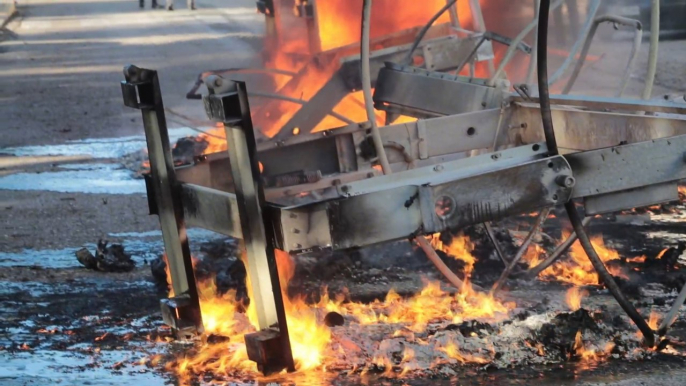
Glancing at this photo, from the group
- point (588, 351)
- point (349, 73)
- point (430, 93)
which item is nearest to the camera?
point (588, 351)

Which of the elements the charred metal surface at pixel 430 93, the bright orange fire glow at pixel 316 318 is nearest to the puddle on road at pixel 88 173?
the charred metal surface at pixel 430 93

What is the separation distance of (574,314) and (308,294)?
1567mm

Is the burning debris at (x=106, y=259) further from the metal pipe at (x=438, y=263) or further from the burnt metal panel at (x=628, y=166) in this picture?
the burnt metal panel at (x=628, y=166)

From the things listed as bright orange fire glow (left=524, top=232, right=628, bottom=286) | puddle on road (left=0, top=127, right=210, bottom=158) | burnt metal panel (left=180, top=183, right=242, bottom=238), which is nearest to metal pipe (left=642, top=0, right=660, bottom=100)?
bright orange fire glow (left=524, top=232, right=628, bottom=286)

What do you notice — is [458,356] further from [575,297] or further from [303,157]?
[303,157]

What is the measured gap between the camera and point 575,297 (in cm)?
510

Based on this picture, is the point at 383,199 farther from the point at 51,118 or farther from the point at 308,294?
the point at 51,118

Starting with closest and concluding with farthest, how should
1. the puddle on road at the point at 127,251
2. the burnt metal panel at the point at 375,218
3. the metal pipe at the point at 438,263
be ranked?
the burnt metal panel at the point at 375,218 → the metal pipe at the point at 438,263 → the puddle on road at the point at 127,251

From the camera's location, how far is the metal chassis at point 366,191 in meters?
3.86

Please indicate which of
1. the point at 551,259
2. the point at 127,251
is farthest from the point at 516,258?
the point at 127,251

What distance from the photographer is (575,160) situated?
4.05m

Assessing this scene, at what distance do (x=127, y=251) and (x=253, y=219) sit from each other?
2944 mm

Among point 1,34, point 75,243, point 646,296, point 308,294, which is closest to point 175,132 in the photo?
point 75,243

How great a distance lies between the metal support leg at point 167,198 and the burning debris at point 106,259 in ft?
4.83
